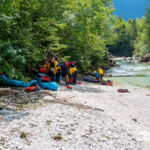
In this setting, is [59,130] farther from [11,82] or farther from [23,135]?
[11,82]

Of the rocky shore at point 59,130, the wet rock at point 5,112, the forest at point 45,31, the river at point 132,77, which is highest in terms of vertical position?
the forest at point 45,31

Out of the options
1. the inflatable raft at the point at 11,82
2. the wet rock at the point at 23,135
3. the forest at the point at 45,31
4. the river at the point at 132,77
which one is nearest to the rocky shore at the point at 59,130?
the wet rock at the point at 23,135

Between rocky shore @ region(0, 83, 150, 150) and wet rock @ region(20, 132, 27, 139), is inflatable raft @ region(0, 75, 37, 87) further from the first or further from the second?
wet rock @ region(20, 132, 27, 139)

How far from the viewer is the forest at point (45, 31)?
7.46 m

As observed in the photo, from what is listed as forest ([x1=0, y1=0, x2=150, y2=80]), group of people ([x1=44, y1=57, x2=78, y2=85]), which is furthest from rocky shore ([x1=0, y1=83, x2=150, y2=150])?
group of people ([x1=44, y1=57, x2=78, y2=85])

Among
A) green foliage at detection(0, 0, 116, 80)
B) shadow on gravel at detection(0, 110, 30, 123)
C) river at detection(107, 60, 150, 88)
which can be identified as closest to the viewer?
shadow on gravel at detection(0, 110, 30, 123)

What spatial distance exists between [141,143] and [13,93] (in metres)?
5.44

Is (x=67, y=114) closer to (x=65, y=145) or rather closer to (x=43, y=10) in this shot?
(x=65, y=145)

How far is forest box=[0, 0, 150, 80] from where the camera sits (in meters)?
7.46

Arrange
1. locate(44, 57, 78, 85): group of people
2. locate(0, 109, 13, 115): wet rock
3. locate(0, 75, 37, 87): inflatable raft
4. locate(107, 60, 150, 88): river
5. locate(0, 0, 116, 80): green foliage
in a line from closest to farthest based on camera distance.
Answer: locate(0, 109, 13, 115): wet rock < locate(0, 0, 116, 80): green foliage < locate(0, 75, 37, 87): inflatable raft < locate(44, 57, 78, 85): group of people < locate(107, 60, 150, 88): river

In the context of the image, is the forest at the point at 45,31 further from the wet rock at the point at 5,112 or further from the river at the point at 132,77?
the river at the point at 132,77

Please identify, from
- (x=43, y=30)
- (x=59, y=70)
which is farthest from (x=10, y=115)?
(x=43, y=30)

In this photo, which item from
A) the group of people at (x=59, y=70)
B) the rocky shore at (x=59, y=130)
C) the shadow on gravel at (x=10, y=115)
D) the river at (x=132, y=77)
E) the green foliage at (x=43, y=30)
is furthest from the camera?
the river at (x=132, y=77)

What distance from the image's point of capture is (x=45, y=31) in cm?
1278
